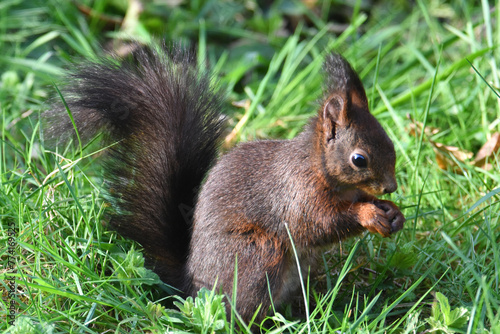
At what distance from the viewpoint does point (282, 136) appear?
2.56m

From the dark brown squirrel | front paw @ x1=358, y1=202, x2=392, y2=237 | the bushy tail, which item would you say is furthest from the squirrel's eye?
the bushy tail

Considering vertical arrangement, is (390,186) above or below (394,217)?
above

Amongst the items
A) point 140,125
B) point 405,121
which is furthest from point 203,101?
point 405,121

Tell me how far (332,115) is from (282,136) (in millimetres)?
1057

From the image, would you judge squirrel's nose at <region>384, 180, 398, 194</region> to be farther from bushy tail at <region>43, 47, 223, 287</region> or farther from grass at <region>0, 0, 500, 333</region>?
bushy tail at <region>43, 47, 223, 287</region>

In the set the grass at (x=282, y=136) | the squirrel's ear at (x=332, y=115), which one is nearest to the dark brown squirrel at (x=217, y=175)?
the squirrel's ear at (x=332, y=115)

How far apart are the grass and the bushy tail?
0.10m

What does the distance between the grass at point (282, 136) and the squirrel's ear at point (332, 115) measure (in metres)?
0.35

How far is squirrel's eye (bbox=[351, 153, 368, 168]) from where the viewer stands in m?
1.47

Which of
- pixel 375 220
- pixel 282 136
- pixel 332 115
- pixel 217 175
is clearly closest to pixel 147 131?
pixel 217 175

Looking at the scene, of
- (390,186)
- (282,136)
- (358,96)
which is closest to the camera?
(390,186)

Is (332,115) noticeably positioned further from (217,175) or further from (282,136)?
(282,136)

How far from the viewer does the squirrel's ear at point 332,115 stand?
4.87 ft

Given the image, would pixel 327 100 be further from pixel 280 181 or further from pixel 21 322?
pixel 21 322
